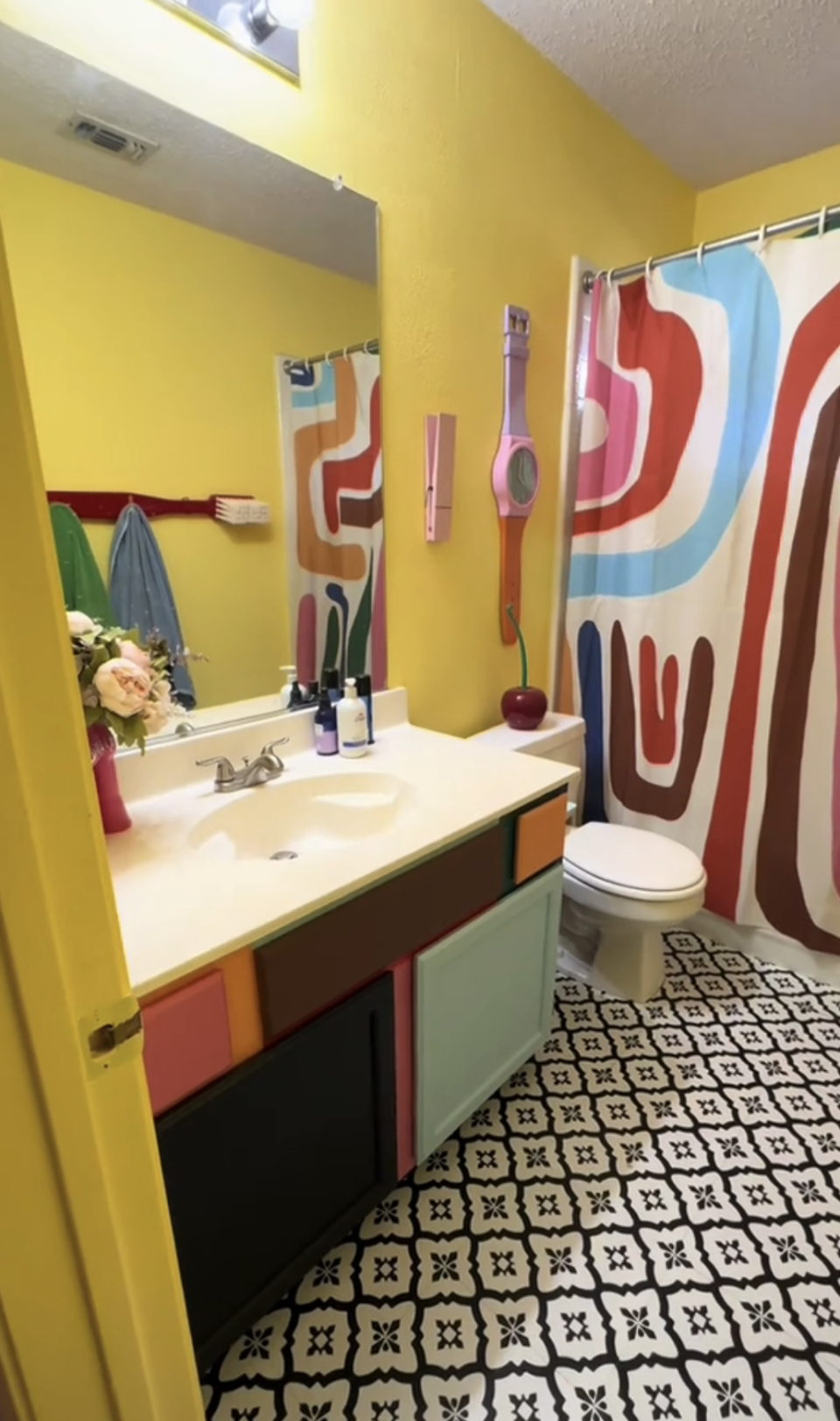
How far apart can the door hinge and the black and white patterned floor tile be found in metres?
0.88

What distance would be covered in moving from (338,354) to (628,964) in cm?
168

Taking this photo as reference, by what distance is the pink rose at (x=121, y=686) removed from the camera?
98 cm

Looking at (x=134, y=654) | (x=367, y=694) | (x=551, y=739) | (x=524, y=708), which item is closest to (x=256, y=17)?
(x=134, y=654)

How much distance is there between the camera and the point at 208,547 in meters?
1.29

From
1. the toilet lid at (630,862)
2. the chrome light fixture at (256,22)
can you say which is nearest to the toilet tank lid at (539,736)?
the toilet lid at (630,862)

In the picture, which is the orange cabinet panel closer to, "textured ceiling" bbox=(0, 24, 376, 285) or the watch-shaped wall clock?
the watch-shaped wall clock

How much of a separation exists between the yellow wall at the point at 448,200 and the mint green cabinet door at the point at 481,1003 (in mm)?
641

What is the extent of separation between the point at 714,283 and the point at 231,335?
1281mm

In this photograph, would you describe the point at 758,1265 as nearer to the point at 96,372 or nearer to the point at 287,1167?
the point at 287,1167

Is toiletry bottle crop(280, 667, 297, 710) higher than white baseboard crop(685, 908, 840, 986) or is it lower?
higher

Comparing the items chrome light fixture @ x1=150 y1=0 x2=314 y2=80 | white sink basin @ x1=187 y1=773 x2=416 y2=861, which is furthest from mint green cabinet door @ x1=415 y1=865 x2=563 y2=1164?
chrome light fixture @ x1=150 y1=0 x2=314 y2=80

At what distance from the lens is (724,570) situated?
1.85 meters

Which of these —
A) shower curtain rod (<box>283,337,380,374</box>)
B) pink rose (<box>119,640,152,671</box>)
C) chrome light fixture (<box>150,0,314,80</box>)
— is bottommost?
pink rose (<box>119,640,152,671</box>)

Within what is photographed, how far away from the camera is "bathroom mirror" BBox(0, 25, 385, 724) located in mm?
1015
